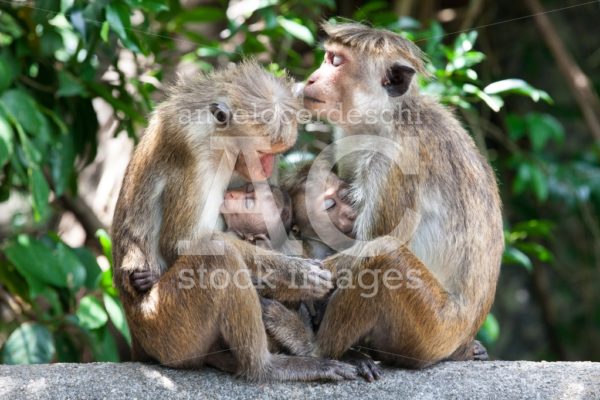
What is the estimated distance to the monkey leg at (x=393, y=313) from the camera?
4742mm

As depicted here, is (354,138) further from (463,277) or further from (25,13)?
(25,13)

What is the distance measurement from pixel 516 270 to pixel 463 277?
23.2ft

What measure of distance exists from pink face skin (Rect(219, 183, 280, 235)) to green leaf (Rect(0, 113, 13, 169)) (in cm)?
134

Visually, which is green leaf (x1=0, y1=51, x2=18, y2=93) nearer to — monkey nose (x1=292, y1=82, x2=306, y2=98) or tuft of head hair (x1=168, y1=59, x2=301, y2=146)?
tuft of head hair (x1=168, y1=59, x2=301, y2=146)

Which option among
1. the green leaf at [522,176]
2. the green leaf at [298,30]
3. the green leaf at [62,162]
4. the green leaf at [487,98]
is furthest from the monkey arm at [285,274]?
the green leaf at [522,176]

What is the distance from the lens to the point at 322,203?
213 inches

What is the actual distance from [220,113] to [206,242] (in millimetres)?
831

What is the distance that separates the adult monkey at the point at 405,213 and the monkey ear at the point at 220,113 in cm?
60

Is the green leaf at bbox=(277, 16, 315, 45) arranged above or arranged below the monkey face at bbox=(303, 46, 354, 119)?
above

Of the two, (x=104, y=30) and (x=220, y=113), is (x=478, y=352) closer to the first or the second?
(x=220, y=113)

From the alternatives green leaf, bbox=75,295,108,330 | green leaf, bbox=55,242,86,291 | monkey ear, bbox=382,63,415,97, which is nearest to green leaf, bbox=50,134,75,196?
green leaf, bbox=55,242,86,291

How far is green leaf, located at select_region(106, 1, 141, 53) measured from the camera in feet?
17.7

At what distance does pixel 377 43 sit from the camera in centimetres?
557

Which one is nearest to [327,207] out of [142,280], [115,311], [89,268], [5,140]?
[142,280]
